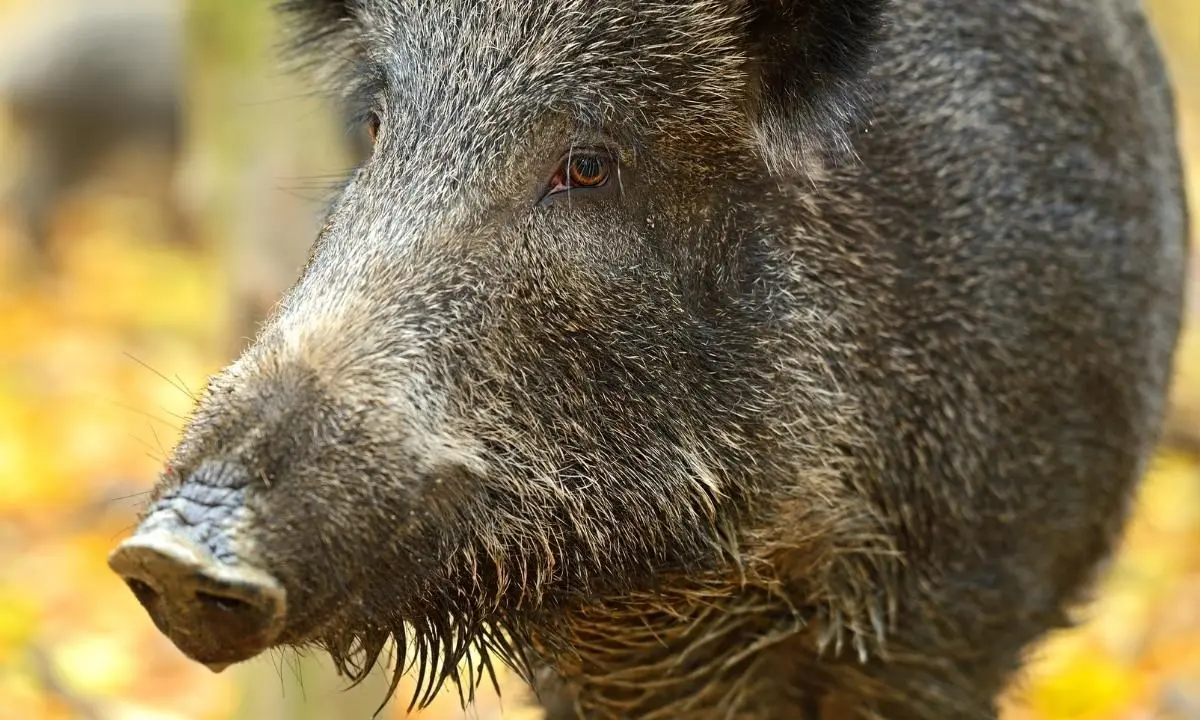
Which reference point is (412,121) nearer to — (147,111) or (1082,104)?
(1082,104)

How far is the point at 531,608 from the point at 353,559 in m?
0.54

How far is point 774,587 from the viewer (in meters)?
3.16

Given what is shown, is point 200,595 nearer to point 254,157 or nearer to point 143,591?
point 143,591

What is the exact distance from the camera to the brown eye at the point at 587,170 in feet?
9.23

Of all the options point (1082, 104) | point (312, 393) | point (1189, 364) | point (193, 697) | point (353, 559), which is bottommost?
point (193, 697)

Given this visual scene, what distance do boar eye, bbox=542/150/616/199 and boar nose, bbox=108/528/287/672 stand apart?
95cm

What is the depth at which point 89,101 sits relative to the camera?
11.5 metres

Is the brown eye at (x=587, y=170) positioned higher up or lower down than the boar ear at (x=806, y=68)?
lower down

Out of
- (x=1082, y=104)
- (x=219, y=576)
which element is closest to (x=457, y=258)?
(x=219, y=576)

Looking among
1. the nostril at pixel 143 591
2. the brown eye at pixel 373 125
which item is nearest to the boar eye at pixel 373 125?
the brown eye at pixel 373 125

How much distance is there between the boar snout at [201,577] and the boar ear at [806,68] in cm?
129

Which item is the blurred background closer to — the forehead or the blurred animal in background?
the blurred animal in background

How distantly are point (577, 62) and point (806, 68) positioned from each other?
457mm

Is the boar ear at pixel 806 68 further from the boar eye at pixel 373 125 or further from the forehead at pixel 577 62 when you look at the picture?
the boar eye at pixel 373 125
